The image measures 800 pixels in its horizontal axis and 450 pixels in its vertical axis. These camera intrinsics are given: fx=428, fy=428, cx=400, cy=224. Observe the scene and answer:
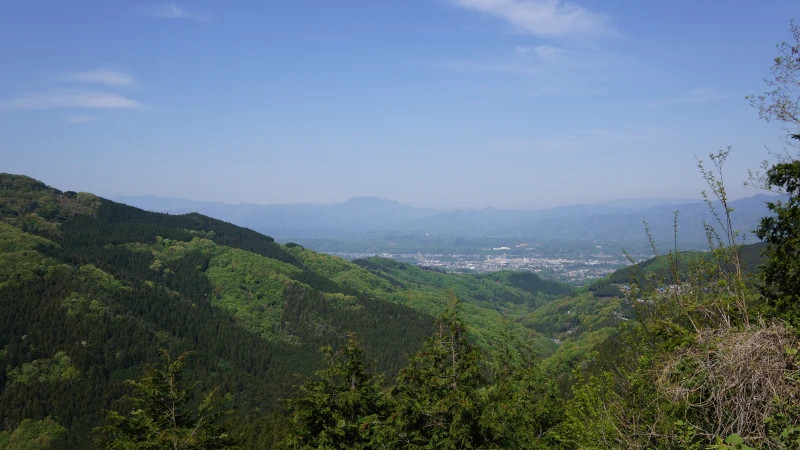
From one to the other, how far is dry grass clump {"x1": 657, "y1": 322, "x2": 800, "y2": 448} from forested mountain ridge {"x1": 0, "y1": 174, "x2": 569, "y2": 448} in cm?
4349

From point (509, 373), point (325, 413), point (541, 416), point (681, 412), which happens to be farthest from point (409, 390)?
point (681, 412)

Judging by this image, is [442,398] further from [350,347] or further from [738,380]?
[738,380]

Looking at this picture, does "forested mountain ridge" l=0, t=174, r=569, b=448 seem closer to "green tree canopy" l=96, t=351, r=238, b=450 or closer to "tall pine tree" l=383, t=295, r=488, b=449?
"tall pine tree" l=383, t=295, r=488, b=449

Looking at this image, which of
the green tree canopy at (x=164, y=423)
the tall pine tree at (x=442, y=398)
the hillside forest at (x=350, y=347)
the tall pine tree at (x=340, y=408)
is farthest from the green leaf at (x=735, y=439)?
the green tree canopy at (x=164, y=423)

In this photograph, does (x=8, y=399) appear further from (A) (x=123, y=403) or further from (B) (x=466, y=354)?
(B) (x=466, y=354)

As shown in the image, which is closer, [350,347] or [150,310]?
[350,347]

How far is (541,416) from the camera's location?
680 inches

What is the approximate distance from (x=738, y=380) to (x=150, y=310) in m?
106

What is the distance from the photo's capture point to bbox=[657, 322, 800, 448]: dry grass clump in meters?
4.91

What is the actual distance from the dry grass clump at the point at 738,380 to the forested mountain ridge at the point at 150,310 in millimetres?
43493

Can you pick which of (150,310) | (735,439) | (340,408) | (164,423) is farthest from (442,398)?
(150,310)

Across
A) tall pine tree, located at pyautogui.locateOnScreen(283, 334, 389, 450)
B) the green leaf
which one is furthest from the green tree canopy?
the green leaf

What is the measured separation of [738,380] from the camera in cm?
509

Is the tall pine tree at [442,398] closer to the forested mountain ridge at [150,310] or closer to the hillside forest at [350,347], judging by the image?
the hillside forest at [350,347]
